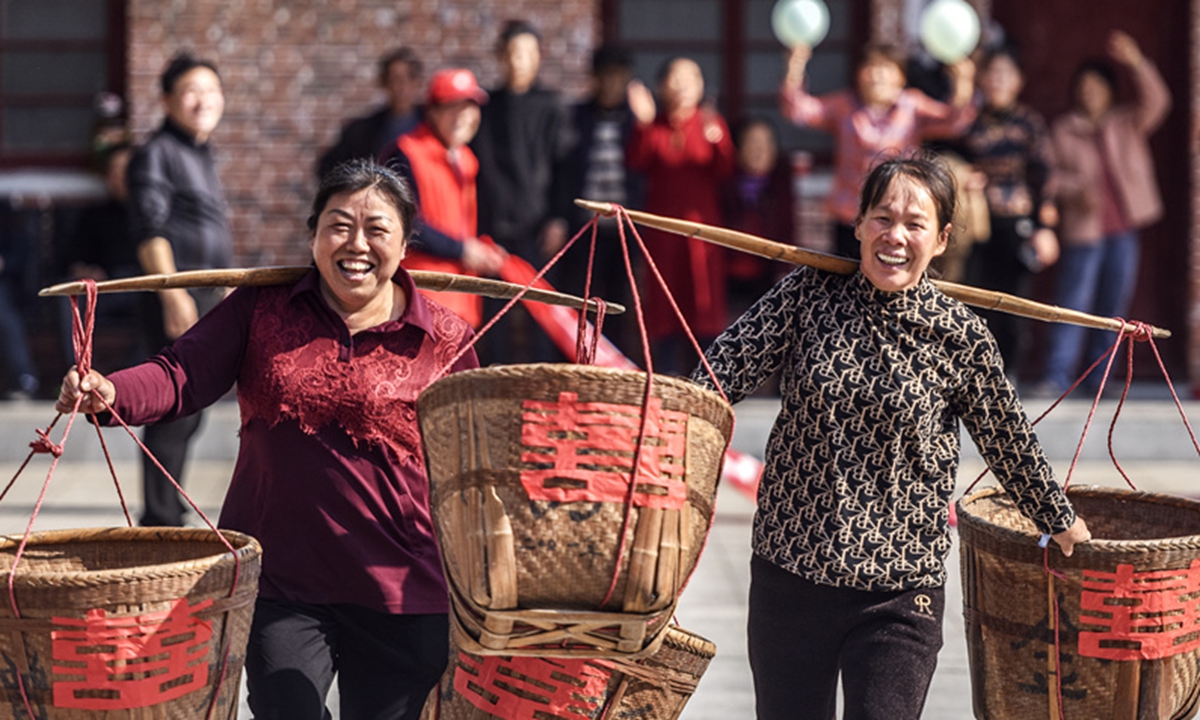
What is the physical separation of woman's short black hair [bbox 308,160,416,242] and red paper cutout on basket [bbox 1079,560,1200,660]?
5.32 feet

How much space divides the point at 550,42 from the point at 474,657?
745 centimetres

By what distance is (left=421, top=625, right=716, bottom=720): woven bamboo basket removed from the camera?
11.0ft

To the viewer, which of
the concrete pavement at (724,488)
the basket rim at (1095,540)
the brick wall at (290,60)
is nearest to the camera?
the basket rim at (1095,540)

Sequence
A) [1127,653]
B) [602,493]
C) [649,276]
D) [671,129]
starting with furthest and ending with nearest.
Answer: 1. [649,276]
2. [671,129]
3. [1127,653]
4. [602,493]

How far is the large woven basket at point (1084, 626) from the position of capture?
358cm

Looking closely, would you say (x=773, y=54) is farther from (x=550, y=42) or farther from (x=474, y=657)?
(x=474, y=657)

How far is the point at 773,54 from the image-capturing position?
10.8 meters

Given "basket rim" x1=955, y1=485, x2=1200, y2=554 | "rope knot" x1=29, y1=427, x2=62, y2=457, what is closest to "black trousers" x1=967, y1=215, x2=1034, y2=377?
"basket rim" x1=955, y1=485, x2=1200, y2=554

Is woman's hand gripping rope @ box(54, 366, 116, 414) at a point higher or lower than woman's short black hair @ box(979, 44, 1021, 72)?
lower

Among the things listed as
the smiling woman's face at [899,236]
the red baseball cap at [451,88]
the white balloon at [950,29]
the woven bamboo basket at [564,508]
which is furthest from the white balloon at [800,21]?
the woven bamboo basket at [564,508]

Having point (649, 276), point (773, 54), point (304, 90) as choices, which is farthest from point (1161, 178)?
point (304, 90)

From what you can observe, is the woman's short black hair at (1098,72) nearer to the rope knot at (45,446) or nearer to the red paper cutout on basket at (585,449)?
the red paper cutout on basket at (585,449)

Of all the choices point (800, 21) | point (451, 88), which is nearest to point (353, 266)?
point (451, 88)

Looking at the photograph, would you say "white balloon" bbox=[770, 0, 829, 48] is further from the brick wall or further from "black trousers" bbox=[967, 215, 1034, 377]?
the brick wall
